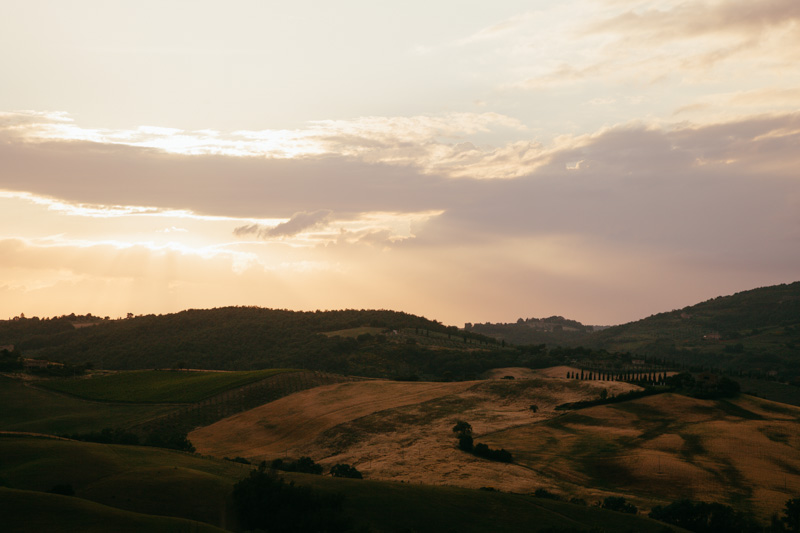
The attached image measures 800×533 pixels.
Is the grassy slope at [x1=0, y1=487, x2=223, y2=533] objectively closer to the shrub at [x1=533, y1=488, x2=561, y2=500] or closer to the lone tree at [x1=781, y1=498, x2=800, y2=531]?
the shrub at [x1=533, y1=488, x2=561, y2=500]

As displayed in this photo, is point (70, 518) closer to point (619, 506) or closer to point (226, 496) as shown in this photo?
point (226, 496)

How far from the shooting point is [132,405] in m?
135

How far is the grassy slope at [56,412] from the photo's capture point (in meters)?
117

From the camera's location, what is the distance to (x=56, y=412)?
12656 cm

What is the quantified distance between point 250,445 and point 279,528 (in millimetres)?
61796

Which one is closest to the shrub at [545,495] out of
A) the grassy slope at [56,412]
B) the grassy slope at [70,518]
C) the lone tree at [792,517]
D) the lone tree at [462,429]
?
the lone tree at [792,517]

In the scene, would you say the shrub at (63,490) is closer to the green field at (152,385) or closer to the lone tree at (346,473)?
the lone tree at (346,473)

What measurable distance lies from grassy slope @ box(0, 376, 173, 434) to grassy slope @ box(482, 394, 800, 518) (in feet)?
217

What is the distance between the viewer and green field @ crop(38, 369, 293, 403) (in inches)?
5527

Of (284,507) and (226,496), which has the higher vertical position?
(226,496)

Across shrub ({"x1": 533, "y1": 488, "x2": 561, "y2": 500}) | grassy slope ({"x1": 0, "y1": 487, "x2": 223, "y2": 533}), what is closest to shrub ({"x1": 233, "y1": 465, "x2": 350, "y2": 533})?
grassy slope ({"x1": 0, "y1": 487, "x2": 223, "y2": 533})

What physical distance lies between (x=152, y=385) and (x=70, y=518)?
4724 inches

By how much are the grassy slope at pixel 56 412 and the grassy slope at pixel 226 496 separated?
60788mm

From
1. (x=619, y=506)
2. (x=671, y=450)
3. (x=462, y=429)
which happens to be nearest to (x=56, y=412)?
(x=462, y=429)
